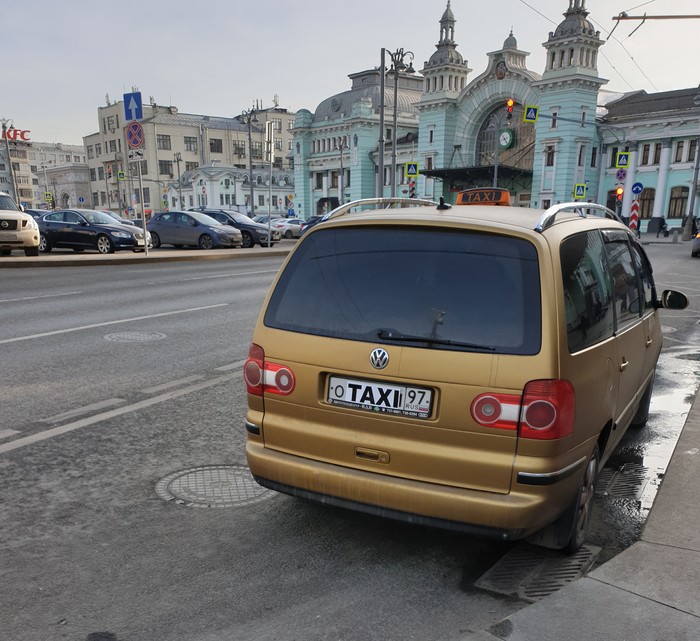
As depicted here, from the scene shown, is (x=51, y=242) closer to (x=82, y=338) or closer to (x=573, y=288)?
(x=82, y=338)

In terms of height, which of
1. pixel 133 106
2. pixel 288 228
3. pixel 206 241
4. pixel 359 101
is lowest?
pixel 288 228

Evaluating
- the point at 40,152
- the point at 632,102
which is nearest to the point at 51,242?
the point at 632,102

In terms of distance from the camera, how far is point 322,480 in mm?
3143

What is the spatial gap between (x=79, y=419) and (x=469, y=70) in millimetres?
73418

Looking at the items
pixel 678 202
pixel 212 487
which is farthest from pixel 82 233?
pixel 678 202

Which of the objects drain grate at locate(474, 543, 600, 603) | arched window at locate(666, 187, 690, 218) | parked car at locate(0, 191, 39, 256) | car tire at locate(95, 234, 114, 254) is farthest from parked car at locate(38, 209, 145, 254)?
arched window at locate(666, 187, 690, 218)

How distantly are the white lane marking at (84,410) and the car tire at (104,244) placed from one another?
19056 millimetres

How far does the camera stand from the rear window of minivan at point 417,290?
287cm

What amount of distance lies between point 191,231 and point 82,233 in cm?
500

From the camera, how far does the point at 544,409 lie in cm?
277

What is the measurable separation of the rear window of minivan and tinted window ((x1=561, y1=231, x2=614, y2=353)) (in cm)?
24

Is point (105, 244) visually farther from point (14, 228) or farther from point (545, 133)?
point (545, 133)

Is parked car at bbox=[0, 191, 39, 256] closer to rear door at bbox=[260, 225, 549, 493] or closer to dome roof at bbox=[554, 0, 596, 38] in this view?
rear door at bbox=[260, 225, 549, 493]

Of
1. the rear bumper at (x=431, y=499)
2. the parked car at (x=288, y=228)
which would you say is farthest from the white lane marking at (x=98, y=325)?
the parked car at (x=288, y=228)
